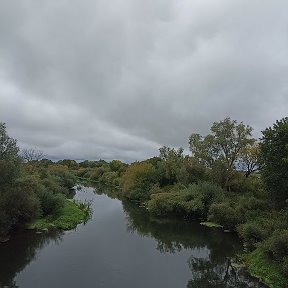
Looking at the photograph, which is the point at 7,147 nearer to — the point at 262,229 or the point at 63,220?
the point at 63,220

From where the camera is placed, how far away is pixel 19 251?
3172 centimetres

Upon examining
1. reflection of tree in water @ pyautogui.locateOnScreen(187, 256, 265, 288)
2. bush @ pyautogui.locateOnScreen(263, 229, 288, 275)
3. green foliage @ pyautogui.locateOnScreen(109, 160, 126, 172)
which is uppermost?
green foliage @ pyautogui.locateOnScreen(109, 160, 126, 172)

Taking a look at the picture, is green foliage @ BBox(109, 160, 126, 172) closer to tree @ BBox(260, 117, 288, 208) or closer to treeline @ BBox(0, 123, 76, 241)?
treeline @ BBox(0, 123, 76, 241)

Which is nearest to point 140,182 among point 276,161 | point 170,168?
point 170,168

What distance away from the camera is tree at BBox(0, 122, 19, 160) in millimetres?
39362

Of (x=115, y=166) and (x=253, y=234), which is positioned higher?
(x=115, y=166)

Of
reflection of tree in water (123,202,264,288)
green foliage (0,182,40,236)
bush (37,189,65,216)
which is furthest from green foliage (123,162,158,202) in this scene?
green foliage (0,182,40,236)

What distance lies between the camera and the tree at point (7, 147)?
3936 cm

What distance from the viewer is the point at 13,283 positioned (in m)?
24.0

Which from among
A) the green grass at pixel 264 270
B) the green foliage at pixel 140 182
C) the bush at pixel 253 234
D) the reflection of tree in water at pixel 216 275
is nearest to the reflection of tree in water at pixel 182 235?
the bush at pixel 253 234

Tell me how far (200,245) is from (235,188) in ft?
75.7

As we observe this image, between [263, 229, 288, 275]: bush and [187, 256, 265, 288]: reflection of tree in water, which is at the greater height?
[263, 229, 288, 275]: bush

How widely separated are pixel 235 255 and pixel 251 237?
245 centimetres

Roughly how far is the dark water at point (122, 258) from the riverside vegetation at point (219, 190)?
240 centimetres
